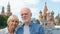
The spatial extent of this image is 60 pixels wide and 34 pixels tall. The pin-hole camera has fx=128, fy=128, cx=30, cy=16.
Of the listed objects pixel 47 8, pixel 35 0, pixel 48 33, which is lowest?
pixel 48 33

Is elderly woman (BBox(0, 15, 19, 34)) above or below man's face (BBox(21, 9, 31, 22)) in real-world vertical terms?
below

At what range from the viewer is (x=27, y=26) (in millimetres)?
1155

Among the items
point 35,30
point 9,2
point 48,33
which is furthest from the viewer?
point 9,2

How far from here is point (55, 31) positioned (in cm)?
151

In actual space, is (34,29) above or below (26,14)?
below

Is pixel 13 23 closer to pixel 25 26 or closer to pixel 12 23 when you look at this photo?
pixel 12 23

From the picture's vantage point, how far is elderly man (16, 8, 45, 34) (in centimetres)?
110

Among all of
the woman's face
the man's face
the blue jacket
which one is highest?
the man's face

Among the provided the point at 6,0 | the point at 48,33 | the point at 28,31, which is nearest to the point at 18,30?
the point at 28,31

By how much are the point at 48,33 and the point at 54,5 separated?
0.36 meters

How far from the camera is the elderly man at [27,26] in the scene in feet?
3.61

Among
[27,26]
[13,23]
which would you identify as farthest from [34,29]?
[13,23]

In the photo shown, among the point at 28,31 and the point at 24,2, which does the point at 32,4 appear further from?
the point at 28,31

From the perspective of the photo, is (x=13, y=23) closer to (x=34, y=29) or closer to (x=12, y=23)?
(x=12, y=23)
